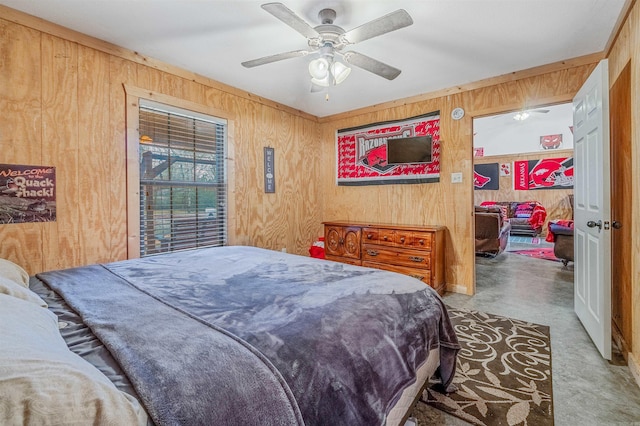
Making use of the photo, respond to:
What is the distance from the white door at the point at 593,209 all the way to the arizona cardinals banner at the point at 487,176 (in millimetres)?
7133

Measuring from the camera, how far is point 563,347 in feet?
7.64

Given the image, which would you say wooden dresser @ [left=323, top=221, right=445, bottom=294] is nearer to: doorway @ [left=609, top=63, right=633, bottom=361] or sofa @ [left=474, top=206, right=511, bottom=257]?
doorway @ [left=609, top=63, right=633, bottom=361]

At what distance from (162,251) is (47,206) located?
98 cm

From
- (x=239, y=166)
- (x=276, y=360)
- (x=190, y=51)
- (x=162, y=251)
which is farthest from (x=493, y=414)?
(x=190, y=51)

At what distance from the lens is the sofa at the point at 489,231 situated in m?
5.41

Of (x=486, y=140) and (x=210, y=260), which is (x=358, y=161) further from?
(x=486, y=140)

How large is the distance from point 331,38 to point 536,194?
29.3ft

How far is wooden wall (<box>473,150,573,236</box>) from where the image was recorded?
820 centimetres

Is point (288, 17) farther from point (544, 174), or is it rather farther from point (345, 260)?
point (544, 174)

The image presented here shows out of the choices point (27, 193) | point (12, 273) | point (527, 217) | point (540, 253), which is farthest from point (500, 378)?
point (527, 217)

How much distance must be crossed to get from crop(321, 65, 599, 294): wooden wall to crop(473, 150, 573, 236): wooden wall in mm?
6291

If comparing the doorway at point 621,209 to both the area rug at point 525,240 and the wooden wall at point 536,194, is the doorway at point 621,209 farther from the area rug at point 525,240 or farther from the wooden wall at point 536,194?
the wooden wall at point 536,194

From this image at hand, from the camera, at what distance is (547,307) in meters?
3.14

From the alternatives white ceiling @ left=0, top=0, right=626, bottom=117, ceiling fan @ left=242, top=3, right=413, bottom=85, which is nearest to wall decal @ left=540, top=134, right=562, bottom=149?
white ceiling @ left=0, top=0, right=626, bottom=117
